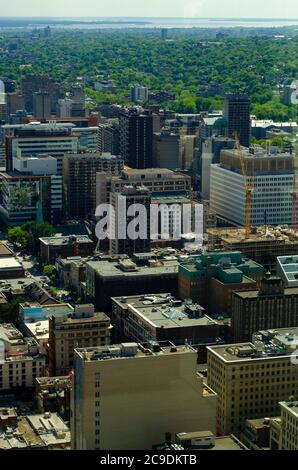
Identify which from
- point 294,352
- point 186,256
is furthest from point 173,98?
point 294,352

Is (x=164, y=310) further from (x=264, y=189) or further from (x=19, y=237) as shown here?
(x=264, y=189)

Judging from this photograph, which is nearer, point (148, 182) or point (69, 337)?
point (69, 337)

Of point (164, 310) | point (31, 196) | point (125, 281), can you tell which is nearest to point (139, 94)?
point (31, 196)

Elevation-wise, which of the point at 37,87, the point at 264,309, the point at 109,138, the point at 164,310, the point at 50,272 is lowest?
the point at 50,272

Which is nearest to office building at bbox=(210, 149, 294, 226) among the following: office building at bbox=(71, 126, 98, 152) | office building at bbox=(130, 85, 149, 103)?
office building at bbox=(71, 126, 98, 152)

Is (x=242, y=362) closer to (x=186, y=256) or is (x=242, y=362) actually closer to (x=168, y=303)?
(x=168, y=303)

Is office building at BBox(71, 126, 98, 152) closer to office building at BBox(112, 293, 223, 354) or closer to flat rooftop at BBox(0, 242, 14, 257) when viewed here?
flat rooftop at BBox(0, 242, 14, 257)
